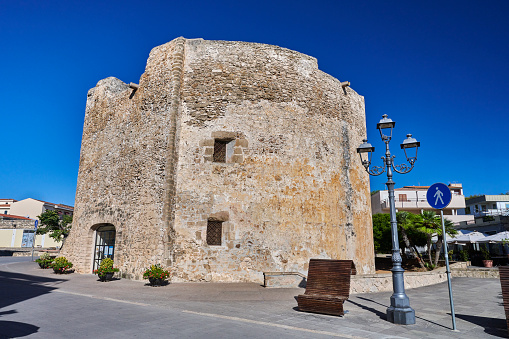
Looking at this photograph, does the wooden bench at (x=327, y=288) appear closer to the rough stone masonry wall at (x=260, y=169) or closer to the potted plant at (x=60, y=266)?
the rough stone masonry wall at (x=260, y=169)

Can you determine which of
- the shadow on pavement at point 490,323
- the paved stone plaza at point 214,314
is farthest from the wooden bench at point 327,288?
the shadow on pavement at point 490,323

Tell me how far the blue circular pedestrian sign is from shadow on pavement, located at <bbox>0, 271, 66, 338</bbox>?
286 inches

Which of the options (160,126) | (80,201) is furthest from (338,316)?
(80,201)

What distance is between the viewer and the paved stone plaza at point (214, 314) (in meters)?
5.40

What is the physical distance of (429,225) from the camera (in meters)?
18.2

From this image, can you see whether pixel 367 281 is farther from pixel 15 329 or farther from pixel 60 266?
pixel 60 266

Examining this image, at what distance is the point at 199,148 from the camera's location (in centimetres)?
1312

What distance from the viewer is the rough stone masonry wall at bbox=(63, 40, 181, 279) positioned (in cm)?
1260

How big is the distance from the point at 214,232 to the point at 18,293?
20.2 feet

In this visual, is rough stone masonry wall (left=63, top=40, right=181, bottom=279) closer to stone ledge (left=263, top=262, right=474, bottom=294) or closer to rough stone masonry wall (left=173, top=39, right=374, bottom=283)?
rough stone masonry wall (left=173, top=39, right=374, bottom=283)

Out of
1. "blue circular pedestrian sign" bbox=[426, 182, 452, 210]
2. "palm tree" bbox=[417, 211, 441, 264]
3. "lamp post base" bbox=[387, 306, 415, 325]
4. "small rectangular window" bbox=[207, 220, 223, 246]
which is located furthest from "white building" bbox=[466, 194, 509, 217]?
"lamp post base" bbox=[387, 306, 415, 325]

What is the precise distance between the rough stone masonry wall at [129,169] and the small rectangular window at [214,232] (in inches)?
62.1

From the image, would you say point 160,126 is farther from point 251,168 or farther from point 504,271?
point 504,271

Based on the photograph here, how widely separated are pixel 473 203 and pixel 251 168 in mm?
45826
